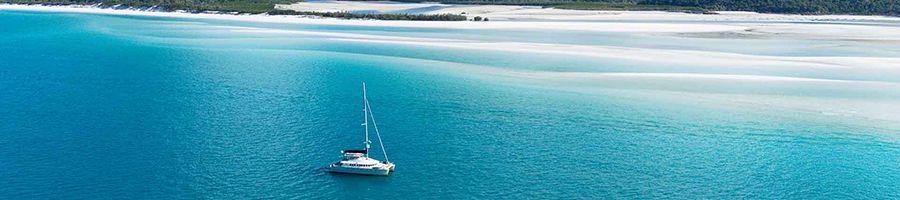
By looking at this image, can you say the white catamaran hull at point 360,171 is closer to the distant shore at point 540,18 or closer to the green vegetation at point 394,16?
the distant shore at point 540,18

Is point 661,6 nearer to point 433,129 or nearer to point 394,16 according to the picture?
point 394,16

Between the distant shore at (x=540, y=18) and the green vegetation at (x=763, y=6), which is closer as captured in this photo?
the distant shore at (x=540, y=18)

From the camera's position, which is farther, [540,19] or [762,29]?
[540,19]

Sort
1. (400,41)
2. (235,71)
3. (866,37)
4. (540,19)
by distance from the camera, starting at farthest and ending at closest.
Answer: (540,19), (866,37), (400,41), (235,71)

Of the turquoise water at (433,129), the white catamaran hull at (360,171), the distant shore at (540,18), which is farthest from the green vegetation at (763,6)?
the white catamaran hull at (360,171)

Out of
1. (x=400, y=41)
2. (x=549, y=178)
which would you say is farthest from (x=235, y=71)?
→ (x=549, y=178)

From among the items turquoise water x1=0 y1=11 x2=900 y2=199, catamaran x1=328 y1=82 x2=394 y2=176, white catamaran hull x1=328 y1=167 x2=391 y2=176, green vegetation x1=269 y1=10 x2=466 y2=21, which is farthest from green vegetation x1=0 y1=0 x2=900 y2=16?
white catamaran hull x1=328 y1=167 x2=391 y2=176

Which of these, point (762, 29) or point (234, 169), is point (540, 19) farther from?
point (234, 169)

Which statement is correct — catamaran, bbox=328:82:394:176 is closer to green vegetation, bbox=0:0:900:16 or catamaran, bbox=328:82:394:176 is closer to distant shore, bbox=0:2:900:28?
distant shore, bbox=0:2:900:28
